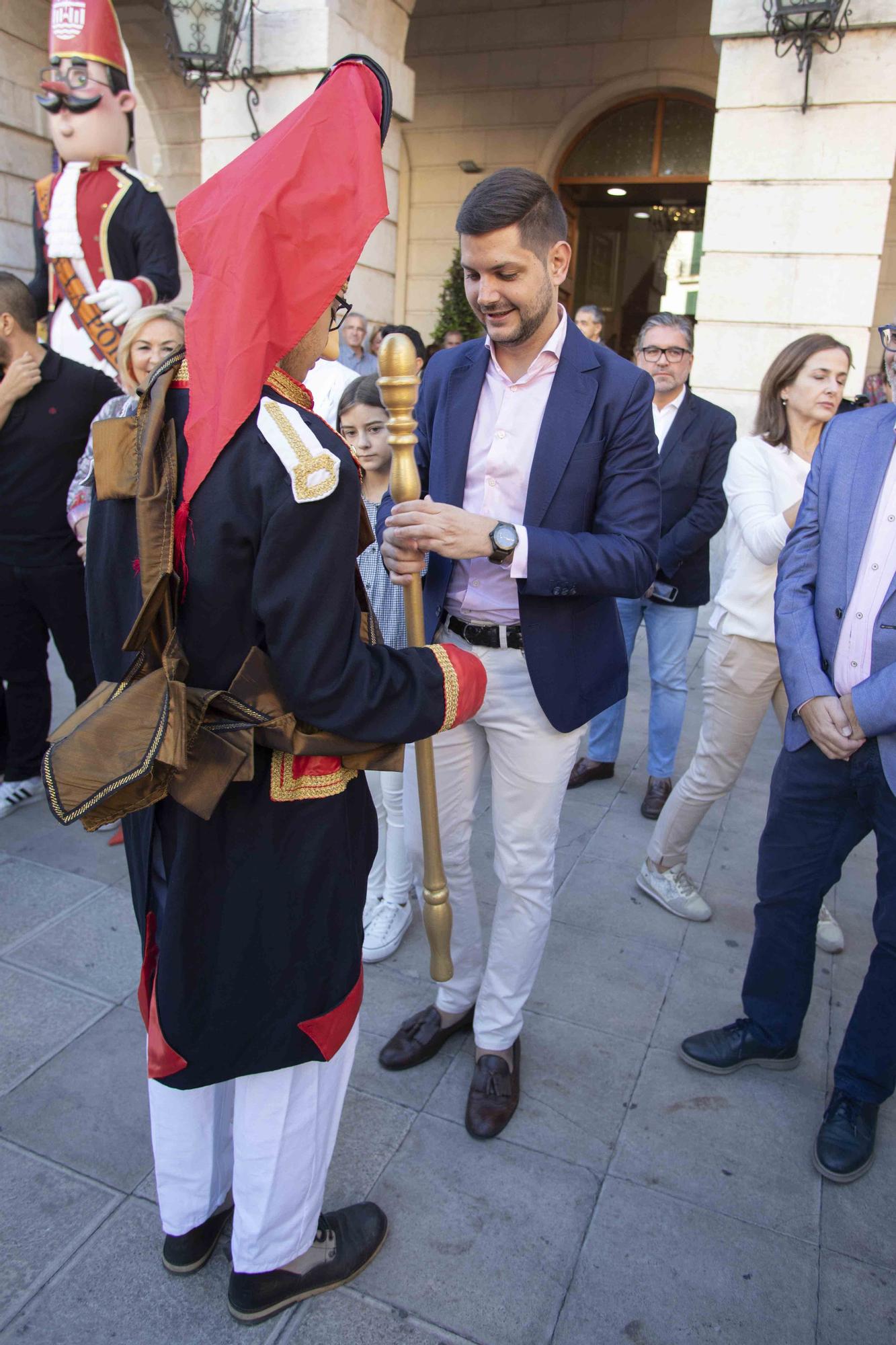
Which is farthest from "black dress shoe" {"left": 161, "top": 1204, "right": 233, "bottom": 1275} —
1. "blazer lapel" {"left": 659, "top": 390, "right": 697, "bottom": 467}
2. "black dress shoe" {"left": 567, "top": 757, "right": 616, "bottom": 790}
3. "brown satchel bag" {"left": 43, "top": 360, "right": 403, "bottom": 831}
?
"blazer lapel" {"left": 659, "top": 390, "right": 697, "bottom": 467}

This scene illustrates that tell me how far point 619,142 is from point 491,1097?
412 inches

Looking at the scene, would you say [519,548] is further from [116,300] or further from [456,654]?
[116,300]

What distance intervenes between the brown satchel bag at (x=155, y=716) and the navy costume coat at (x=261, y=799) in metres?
0.04

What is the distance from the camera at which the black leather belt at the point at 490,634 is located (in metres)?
2.48

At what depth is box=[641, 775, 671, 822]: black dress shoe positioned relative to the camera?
4.48 m

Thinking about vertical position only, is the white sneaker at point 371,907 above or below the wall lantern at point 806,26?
below

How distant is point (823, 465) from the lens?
99.3 inches

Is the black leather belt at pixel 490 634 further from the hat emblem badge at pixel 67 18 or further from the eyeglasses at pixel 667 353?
the hat emblem badge at pixel 67 18

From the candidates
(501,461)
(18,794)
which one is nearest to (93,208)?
(18,794)

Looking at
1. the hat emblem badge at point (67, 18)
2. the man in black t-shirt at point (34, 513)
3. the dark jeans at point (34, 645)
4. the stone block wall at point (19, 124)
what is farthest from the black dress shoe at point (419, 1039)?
the stone block wall at point (19, 124)

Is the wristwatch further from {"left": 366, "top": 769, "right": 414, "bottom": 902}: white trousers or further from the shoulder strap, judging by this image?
{"left": 366, "top": 769, "right": 414, "bottom": 902}: white trousers

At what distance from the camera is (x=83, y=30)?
15.6ft

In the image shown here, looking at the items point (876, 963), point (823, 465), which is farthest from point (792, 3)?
point (876, 963)

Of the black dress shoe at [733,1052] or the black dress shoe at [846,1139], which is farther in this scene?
the black dress shoe at [733,1052]
